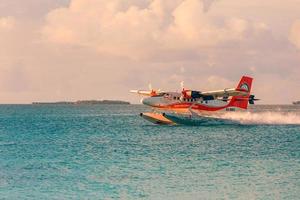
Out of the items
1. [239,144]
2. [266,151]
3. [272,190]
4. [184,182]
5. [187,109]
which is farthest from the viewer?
[187,109]

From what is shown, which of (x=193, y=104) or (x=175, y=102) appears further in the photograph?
(x=193, y=104)

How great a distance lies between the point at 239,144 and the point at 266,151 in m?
6.88

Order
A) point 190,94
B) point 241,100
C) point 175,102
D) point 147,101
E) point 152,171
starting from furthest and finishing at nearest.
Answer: point 241,100, point 190,94, point 175,102, point 147,101, point 152,171

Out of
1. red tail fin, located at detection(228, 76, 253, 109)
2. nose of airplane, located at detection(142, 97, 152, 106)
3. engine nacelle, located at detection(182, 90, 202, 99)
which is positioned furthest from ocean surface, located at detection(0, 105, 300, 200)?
red tail fin, located at detection(228, 76, 253, 109)

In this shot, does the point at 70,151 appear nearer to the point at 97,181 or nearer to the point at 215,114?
the point at 97,181

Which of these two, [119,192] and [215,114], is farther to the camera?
[215,114]

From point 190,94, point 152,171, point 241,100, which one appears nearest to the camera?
point 152,171

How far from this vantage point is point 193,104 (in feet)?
214

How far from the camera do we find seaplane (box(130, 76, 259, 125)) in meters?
62.9

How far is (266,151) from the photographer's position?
133 ft

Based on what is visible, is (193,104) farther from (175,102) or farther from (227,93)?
(227,93)

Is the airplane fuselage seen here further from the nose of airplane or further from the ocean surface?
the ocean surface

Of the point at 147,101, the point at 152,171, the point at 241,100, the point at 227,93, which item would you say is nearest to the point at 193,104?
the point at 227,93

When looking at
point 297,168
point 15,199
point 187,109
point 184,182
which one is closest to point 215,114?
point 187,109
